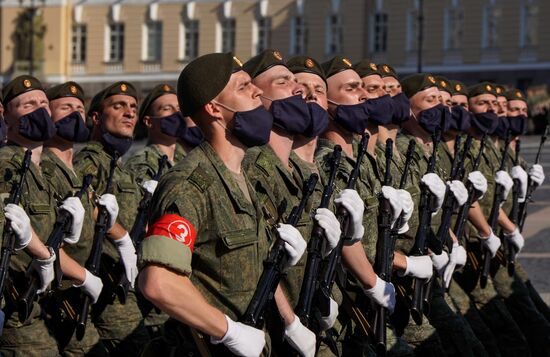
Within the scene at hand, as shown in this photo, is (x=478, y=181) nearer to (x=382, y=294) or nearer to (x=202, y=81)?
(x=382, y=294)

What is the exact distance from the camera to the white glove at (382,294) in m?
7.90

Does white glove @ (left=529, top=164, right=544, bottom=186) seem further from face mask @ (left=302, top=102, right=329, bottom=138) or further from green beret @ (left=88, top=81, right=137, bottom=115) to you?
face mask @ (left=302, top=102, right=329, bottom=138)

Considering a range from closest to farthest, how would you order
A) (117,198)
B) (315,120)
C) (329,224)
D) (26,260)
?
1. (329,224)
2. (315,120)
3. (26,260)
4. (117,198)

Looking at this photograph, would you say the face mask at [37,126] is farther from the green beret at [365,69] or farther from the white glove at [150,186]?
the green beret at [365,69]

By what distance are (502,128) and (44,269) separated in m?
5.50

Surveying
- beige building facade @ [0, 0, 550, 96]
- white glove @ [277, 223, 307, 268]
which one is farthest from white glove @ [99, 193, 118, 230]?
beige building facade @ [0, 0, 550, 96]

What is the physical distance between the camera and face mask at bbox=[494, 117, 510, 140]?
12.4 meters

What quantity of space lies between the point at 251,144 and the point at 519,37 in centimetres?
5225

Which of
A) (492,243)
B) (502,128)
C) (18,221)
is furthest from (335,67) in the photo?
(502,128)

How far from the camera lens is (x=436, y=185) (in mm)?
9227

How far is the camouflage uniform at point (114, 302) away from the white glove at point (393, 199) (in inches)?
70.4

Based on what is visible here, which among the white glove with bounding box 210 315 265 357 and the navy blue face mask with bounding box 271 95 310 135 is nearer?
the white glove with bounding box 210 315 265 357

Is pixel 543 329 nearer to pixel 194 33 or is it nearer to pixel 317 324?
pixel 317 324

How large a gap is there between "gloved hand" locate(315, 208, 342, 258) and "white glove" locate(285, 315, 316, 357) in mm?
376
